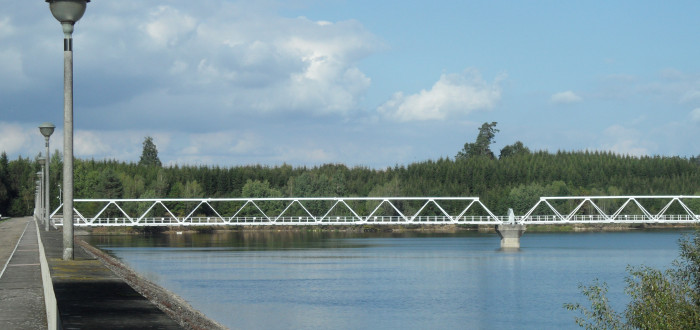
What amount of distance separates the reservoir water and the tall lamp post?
16969 millimetres

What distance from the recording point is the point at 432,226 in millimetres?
188375

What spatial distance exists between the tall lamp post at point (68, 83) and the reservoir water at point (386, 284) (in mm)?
16969

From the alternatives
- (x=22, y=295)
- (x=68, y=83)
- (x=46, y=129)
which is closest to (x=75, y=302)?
(x=22, y=295)

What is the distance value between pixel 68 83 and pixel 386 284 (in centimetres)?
3906

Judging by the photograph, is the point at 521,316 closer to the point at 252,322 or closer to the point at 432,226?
the point at 252,322

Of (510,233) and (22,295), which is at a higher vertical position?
(510,233)

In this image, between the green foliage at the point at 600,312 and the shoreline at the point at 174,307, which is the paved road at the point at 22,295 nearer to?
the shoreline at the point at 174,307

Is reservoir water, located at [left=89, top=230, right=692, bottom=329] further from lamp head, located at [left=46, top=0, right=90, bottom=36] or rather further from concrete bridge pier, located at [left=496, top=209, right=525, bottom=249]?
lamp head, located at [left=46, top=0, right=90, bottom=36]

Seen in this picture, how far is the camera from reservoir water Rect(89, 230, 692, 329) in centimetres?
4347

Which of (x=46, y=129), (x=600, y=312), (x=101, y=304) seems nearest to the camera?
(x=101, y=304)

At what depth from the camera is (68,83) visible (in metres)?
24.0

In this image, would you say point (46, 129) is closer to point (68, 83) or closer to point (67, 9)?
point (68, 83)

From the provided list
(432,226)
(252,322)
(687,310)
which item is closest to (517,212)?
(432,226)

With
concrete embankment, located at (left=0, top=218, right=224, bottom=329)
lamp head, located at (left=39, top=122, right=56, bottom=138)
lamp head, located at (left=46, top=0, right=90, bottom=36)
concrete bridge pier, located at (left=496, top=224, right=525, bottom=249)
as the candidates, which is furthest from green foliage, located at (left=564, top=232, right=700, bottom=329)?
concrete bridge pier, located at (left=496, top=224, right=525, bottom=249)
